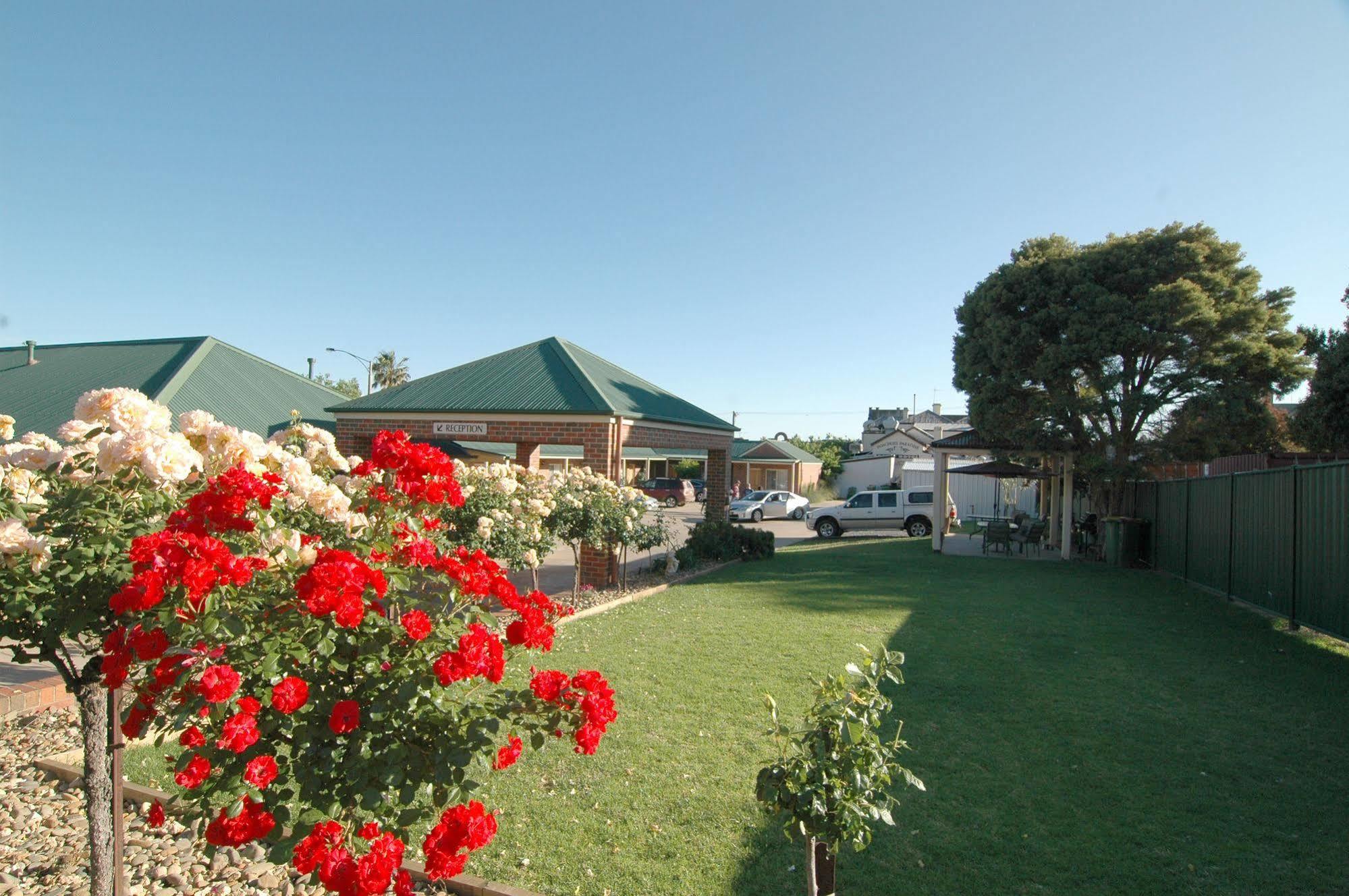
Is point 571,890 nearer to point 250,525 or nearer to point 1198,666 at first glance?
point 250,525

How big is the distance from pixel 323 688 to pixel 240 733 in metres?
0.32

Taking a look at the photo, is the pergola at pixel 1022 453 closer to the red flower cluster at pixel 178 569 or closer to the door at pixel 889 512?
the door at pixel 889 512

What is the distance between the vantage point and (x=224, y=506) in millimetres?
2301

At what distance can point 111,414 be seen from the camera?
2613 millimetres

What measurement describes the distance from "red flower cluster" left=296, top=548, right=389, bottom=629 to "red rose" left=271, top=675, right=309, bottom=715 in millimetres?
174

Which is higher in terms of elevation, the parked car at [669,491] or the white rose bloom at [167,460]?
the white rose bloom at [167,460]

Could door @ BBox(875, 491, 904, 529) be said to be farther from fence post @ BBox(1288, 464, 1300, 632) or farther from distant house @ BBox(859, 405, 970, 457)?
fence post @ BBox(1288, 464, 1300, 632)

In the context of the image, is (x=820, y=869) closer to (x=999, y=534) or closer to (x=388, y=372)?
(x=999, y=534)

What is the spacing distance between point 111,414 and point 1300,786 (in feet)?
20.9

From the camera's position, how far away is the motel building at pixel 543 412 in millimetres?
12367

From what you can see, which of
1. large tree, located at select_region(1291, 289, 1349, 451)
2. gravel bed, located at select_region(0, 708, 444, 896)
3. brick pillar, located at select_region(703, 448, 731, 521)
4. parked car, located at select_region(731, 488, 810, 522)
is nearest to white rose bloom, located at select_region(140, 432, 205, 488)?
gravel bed, located at select_region(0, 708, 444, 896)

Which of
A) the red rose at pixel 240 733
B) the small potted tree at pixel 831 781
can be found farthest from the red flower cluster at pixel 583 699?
the red rose at pixel 240 733

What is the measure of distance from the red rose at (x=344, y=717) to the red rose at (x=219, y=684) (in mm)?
245

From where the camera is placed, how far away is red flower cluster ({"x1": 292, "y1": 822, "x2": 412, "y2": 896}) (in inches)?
76.0
